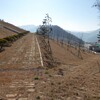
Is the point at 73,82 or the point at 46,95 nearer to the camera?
the point at 46,95

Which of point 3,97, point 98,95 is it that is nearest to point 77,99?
point 98,95

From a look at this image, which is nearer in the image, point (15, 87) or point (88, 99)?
point (88, 99)

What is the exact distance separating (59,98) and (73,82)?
2.72m

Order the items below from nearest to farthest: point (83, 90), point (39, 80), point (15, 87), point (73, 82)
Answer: point (83, 90) < point (15, 87) < point (73, 82) < point (39, 80)

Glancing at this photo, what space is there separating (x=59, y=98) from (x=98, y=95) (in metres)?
1.62

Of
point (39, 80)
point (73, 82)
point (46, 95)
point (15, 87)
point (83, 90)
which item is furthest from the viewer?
point (39, 80)

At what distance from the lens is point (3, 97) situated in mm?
8039

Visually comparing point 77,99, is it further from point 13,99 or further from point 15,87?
point 15,87

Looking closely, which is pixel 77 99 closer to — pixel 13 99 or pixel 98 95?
pixel 98 95

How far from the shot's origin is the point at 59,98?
25.4 ft

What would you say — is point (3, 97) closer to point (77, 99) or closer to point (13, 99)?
point (13, 99)

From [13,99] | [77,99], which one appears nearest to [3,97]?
[13,99]

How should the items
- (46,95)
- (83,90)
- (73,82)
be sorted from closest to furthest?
(46,95) < (83,90) < (73,82)

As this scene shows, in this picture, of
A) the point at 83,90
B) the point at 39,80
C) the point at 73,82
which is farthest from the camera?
the point at 39,80
